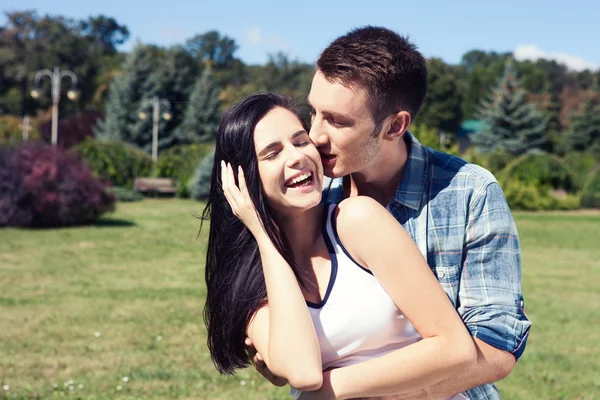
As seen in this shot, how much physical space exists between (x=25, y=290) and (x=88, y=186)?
7.01 metres

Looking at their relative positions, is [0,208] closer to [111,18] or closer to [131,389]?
[131,389]

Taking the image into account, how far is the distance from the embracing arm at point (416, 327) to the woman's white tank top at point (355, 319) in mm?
58

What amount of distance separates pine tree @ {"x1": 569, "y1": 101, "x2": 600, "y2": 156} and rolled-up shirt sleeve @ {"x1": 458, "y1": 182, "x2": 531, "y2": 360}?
153ft

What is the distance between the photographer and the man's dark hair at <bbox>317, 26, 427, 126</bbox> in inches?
100

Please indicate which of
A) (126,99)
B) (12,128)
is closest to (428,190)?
(126,99)

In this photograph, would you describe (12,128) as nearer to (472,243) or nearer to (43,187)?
(43,187)

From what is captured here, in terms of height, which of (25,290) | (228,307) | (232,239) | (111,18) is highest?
(111,18)

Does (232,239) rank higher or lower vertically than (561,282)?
higher

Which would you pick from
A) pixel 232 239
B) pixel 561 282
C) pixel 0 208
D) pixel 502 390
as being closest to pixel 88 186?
pixel 0 208

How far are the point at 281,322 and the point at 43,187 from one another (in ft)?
49.3

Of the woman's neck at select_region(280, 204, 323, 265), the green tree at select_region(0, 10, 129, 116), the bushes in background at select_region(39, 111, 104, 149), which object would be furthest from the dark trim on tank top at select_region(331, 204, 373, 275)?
the green tree at select_region(0, 10, 129, 116)

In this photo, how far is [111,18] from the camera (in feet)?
310

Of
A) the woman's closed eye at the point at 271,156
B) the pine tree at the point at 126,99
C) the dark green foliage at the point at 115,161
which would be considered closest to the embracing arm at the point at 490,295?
the woman's closed eye at the point at 271,156

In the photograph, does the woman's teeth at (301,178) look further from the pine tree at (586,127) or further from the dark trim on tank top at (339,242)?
the pine tree at (586,127)
